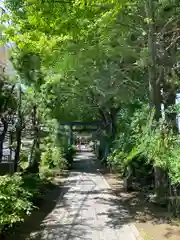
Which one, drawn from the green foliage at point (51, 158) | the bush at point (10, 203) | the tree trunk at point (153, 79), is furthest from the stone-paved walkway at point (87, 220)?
the green foliage at point (51, 158)

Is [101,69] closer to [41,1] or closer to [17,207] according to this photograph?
[41,1]

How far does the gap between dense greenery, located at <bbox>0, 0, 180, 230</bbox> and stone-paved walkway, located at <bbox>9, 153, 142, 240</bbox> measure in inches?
51.3

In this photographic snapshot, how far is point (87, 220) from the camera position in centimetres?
616

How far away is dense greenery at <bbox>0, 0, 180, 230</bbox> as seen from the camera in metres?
5.65

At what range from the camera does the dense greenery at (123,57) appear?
222 inches

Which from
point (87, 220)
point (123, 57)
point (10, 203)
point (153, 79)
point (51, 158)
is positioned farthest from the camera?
point (51, 158)

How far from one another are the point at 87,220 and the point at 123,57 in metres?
4.80

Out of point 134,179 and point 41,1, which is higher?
point 41,1

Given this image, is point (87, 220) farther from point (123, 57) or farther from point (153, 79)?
point (123, 57)

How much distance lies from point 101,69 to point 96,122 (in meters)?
15.0

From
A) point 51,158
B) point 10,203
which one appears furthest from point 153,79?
point 51,158

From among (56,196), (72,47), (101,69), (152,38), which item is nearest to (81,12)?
(72,47)

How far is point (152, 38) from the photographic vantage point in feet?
23.9

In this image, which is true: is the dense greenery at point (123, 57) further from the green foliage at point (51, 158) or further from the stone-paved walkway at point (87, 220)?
the green foliage at point (51, 158)
